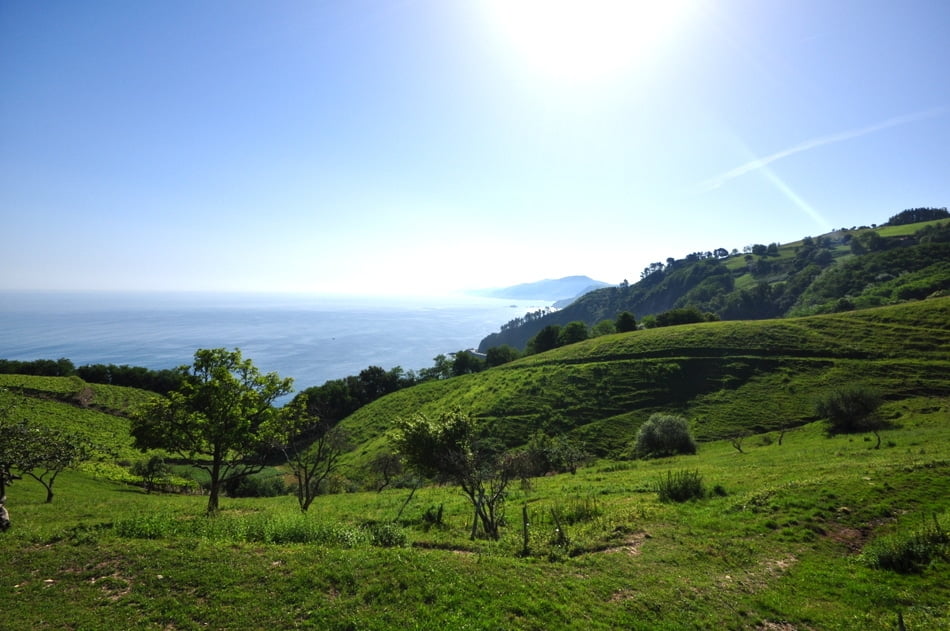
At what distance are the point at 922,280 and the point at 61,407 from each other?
222137 mm

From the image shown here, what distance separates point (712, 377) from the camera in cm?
5728

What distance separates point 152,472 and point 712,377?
7430cm

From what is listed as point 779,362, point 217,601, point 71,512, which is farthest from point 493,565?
point 779,362

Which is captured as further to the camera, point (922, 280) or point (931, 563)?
point (922, 280)

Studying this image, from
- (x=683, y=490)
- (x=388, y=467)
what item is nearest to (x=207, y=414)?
(x=388, y=467)

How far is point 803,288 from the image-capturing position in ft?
586

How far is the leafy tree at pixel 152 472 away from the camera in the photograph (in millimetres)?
40844

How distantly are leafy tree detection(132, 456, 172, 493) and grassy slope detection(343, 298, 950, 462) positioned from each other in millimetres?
22245

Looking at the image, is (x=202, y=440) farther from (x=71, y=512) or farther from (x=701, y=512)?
(x=701, y=512)

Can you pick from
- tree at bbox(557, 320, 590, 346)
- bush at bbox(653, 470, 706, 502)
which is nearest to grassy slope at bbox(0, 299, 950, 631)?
bush at bbox(653, 470, 706, 502)

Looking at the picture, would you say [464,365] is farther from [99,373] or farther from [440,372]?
[99,373]

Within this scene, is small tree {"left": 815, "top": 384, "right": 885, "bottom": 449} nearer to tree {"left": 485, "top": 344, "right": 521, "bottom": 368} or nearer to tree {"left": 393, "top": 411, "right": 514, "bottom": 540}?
tree {"left": 393, "top": 411, "right": 514, "bottom": 540}

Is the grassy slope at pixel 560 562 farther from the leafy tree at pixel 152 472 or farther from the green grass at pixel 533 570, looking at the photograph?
the leafy tree at pixel 152 472

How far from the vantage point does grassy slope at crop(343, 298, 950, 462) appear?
4778cm
